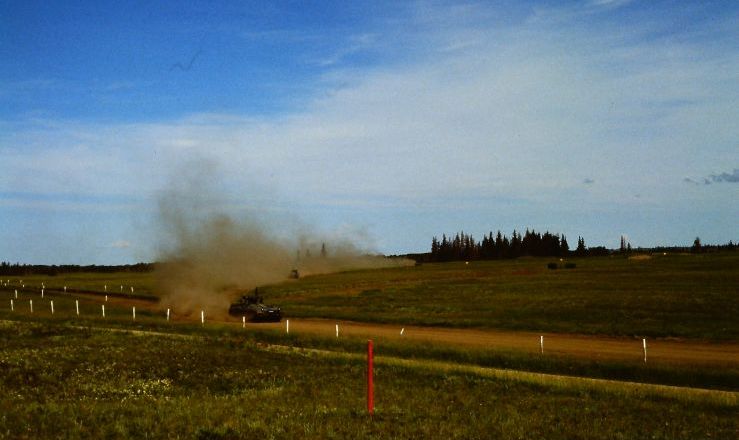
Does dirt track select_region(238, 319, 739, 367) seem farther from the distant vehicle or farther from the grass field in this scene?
the distant vehicle

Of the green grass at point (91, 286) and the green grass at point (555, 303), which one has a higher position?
the green grass at point (91, 286)

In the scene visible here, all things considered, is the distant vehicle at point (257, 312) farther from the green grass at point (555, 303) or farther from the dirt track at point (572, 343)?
the green grass at point (555, 303)

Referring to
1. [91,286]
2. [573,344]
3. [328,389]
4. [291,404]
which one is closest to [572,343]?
[573,344]

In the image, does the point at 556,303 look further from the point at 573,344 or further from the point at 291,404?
the point at 291,404

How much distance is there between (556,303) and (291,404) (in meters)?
51.9

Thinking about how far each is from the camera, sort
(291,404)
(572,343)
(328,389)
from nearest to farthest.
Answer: (291,404) → (328,389) → (572,343)

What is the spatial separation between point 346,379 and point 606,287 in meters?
63.3

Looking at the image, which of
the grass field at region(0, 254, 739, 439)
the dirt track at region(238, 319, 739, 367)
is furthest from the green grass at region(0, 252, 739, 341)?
the dirt track at region(238, 319, 739, 367)

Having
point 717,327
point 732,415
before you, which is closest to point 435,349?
point 732,415

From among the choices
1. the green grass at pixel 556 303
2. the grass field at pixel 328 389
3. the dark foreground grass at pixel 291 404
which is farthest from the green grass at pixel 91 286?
the dark foreground grass at pixel 291 404

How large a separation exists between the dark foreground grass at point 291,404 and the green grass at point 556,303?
93.6 ft

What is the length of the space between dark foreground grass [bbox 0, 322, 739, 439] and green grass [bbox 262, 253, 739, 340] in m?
28.5

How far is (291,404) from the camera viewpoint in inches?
700

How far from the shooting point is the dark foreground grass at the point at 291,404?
1460 centimetres
